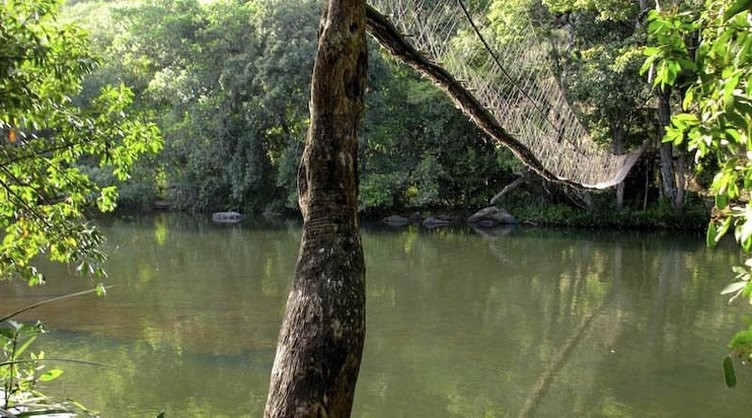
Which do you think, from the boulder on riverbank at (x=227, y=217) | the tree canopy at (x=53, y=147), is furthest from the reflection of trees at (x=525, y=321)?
the boulder on riverbank at (x=227, y=217)

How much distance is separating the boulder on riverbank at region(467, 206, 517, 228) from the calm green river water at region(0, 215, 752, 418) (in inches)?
137

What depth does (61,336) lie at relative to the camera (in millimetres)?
4918

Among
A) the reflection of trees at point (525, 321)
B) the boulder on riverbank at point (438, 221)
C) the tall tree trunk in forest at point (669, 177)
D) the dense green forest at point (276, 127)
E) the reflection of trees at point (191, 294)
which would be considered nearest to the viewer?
the reflection of trees at point (525, 321)

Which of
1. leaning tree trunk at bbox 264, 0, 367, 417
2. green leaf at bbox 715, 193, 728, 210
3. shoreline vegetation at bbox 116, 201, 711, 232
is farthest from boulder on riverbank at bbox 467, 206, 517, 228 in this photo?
green leaf at bbox 715, 193, 728, 210

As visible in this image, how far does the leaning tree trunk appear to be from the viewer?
3.77ft

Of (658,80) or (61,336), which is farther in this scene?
(61,336)

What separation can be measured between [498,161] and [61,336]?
9590mm

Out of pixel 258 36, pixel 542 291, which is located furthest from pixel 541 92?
pixel 258 36

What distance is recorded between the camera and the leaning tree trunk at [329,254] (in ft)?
3.77

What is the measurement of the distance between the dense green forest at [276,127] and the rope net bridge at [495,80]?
6152 millimetres

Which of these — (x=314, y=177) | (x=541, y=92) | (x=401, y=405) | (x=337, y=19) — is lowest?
(x=401, y=405)

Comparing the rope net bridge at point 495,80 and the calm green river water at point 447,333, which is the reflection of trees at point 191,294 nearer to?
the calm green river water at point 447,333

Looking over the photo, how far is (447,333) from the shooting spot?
521cm

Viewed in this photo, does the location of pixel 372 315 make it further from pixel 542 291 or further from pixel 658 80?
pixel 658 80
